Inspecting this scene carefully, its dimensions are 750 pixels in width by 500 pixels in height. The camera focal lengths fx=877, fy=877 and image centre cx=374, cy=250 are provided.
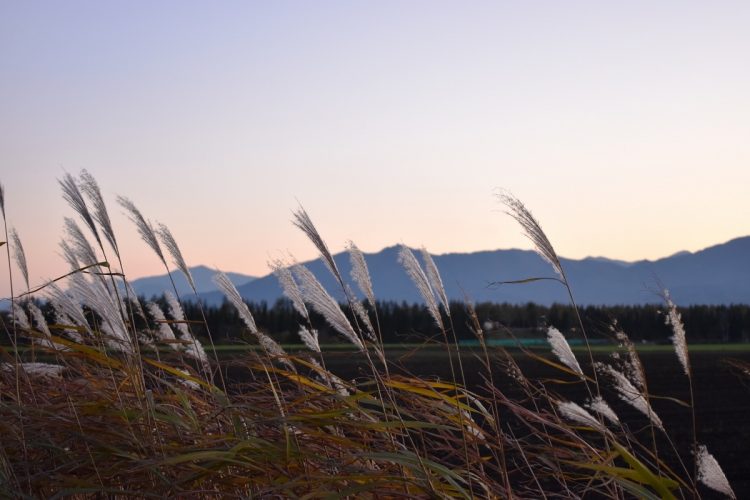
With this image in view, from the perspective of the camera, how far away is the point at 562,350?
340 centimetres

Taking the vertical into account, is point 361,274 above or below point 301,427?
above

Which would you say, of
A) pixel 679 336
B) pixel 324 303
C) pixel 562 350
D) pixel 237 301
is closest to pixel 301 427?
pixel 324 303

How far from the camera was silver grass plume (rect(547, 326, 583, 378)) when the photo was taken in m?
3.33

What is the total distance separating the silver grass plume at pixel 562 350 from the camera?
3.33 meters

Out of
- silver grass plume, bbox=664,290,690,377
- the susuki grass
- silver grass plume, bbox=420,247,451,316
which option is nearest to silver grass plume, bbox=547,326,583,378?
the susuki grass

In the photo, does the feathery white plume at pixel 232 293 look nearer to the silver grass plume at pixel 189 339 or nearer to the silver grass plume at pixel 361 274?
the silver grass plume at pixel 189 339

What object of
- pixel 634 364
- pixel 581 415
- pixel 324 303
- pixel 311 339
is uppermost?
pixel 324 303

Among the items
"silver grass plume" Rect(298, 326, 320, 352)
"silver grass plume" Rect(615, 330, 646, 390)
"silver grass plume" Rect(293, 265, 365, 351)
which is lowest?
"silver grass plume" Rect(615, 330, 646, 390)

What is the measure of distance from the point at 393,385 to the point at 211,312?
40.5 metres

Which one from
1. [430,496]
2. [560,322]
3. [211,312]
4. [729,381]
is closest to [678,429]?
[729,381]

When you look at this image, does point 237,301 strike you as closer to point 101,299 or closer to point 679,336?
point 101,299

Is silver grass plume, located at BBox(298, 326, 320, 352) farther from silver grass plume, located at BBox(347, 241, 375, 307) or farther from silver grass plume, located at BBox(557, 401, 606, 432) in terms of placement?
silver grass plume, located at BBox(557, 401, 606, 432)

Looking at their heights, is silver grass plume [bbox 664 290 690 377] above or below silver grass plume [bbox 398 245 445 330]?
below

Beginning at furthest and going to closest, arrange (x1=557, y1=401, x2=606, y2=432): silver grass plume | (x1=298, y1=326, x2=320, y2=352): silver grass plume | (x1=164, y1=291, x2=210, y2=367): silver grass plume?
(x1=164, y1=291, x2=210, y2=367): silver grass plume < (x1=298, y1=326, x2=320, y2=352): silver grass plume < (x1=557, y1=401, x2=606, y2=432): silver grass plume
